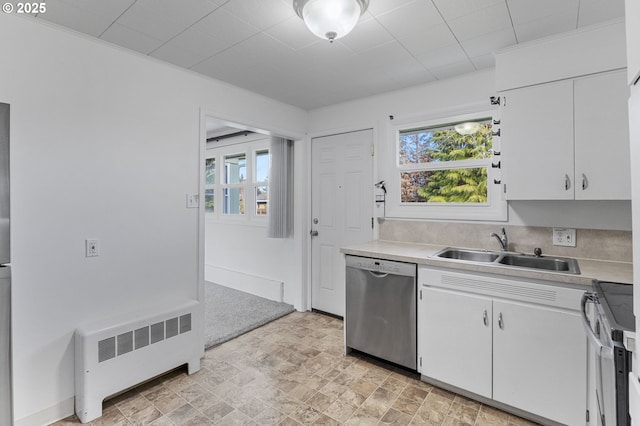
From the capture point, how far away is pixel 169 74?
2396mm

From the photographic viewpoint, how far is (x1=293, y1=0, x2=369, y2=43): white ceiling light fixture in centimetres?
150

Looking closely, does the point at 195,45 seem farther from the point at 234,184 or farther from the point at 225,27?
the point at 234,184

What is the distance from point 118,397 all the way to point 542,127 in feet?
10.9

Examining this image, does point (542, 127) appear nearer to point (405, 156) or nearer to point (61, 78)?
point (405, 156)

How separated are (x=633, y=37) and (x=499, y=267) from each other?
4.70 ft

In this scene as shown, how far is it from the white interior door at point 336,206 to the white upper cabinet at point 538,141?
4.30 ft

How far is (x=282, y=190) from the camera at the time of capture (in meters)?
3.76

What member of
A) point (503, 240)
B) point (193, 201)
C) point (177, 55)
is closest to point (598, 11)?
point (503, 240)

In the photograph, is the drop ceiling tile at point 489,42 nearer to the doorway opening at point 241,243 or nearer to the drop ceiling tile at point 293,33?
the drop ceiling tile at point 293,33

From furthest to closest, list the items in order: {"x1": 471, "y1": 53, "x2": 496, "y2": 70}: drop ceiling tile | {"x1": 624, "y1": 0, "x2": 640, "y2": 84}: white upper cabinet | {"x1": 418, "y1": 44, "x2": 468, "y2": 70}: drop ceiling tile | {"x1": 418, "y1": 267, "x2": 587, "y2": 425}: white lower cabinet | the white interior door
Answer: the white interior door
{"x1": 471, "y1": 53, "x2": 496, "y2": 70}: drop ceiling tile
{"x1": 418, "y1": 44, "x2": 468, "y2": 70}: drop ceiling tile
{"x1": 418, "y1": 267, "x2": 587, "y2": 425}: white lower cabinet
{"x1": 624, "y1": 0, "x2": 640, "y2": 84}: white upper cabinet

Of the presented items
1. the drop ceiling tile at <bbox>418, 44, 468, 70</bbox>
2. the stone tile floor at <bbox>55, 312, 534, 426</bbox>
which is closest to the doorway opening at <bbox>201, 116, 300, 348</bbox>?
the stone tile floor at <bbox>55, 312, 534, 426</bbox>

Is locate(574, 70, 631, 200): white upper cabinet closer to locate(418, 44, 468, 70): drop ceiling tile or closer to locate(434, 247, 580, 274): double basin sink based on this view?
locate(434, 247, 580, 274): double basin sink

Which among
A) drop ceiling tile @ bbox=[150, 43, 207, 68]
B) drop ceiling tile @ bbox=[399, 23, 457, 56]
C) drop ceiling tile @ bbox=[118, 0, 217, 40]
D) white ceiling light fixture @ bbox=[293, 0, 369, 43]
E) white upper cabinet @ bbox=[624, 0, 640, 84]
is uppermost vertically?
drop ceiling tile @ bbox=[150, 43, 207, 68]

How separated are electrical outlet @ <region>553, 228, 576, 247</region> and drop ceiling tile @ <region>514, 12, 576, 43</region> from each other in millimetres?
1323
